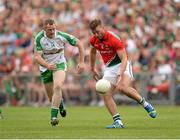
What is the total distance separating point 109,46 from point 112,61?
1.54 feet

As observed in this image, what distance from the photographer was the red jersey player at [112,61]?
15188mm

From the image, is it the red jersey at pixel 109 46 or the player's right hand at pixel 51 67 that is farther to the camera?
the player's right hand at pixel 51 67

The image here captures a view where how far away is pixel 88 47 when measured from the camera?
28.0 meters

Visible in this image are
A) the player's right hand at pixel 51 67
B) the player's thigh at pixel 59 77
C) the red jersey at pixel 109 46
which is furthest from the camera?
the player's right hand at pixel 51 67

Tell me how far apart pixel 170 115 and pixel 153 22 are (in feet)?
28.4

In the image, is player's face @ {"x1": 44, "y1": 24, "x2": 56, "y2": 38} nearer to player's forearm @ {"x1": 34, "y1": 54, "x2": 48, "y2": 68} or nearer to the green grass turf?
player's forearm @ {"x1": 34, "y1": 54, "x2": 48, "y2": 68}

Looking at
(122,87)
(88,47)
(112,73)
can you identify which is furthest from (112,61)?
(88,47)

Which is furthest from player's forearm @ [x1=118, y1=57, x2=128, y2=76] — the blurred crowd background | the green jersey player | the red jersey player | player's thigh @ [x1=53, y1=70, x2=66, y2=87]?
the blurred crowd background

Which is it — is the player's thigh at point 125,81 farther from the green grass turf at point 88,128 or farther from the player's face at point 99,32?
the player's face at point 99,32

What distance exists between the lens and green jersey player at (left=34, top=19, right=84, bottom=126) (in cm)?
1573

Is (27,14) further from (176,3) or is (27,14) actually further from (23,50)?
(176,3)

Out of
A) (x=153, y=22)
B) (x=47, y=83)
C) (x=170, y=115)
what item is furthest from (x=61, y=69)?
(x=153, y=22)

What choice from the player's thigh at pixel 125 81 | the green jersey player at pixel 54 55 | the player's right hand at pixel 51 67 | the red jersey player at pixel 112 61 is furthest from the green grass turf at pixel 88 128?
the player's right hand at pixel 51 67

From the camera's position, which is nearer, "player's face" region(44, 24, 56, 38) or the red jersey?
the red jersey
